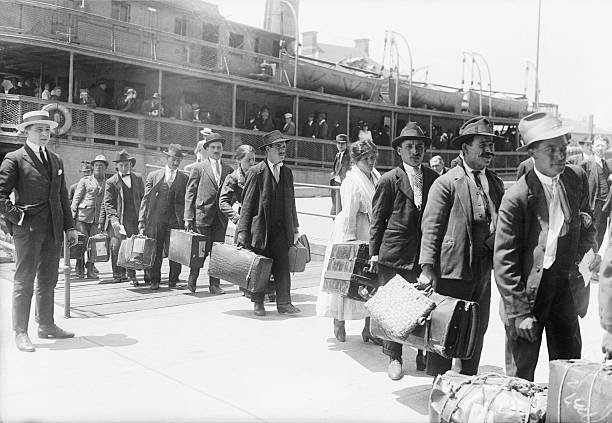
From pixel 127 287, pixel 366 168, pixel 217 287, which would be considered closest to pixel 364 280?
pixel 366 168

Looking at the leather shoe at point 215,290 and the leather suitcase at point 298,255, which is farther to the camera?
the leather shoe at point 215,290

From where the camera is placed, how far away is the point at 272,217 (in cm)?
743

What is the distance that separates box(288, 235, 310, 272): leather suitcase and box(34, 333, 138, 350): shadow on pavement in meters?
2.13

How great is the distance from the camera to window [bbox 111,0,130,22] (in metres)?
21.4

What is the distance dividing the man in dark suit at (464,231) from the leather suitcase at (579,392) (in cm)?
115

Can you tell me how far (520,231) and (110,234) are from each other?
7.13 m

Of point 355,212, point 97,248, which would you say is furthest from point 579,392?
point 97,248

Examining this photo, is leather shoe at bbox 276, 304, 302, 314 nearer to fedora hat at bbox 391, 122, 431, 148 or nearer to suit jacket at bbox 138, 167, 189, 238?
suit jacket at bbox 138, 167, 189, 238

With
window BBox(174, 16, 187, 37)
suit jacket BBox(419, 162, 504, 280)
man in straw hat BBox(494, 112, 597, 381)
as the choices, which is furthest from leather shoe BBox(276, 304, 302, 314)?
window BBox(174, 16, 187, 37)

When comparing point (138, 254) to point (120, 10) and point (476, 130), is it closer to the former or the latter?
point (476, 130)

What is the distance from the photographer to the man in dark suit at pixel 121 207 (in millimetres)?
9578

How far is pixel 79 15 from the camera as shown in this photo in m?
19.0

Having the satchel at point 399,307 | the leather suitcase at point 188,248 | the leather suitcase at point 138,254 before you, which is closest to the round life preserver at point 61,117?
the leather suitcase at point 138,254

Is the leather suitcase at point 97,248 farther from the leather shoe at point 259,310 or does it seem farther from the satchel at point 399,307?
the satchel at point 399,307
